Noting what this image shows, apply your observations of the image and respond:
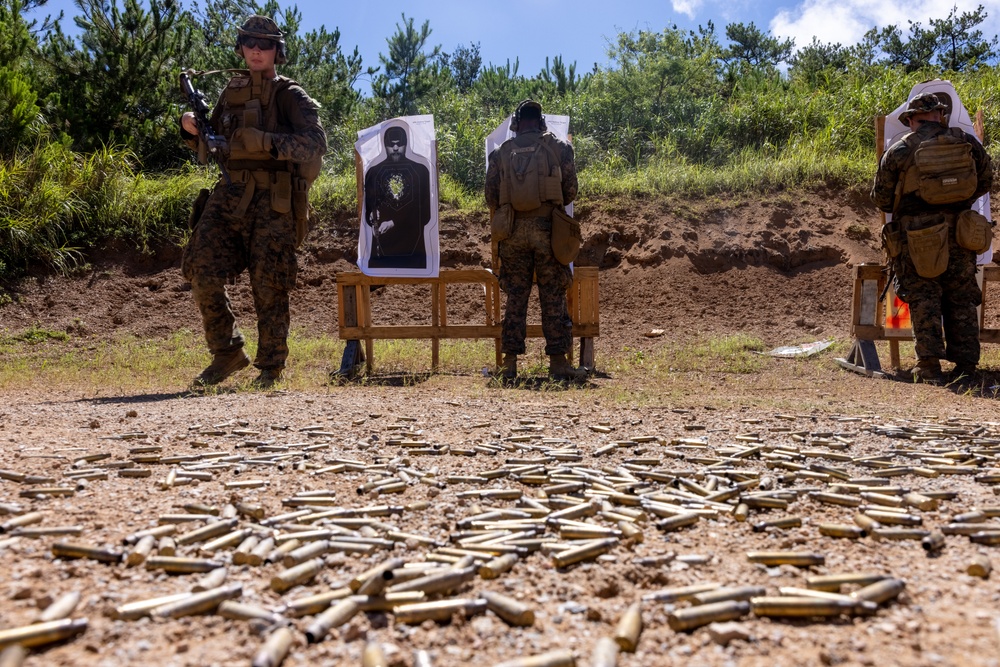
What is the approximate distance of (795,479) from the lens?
3.48 metres

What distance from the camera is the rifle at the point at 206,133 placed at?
6395mm

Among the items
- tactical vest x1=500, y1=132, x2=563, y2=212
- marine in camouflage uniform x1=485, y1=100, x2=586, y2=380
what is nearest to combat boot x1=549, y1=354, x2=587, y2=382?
marine in camouflage uniform x1=485, y1=100, x2=586, y2=380

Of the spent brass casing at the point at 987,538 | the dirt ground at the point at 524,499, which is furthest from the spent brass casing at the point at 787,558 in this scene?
the spent brass casing at the point at 987,538

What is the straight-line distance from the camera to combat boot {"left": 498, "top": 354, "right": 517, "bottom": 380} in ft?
24.7

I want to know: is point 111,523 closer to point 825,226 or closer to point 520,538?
point 520,538

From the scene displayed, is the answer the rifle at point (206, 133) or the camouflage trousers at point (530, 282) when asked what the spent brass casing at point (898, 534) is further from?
the rifle at point (206, 133)

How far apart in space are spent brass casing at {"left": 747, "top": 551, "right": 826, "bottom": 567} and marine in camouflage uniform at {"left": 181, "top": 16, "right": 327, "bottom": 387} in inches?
201

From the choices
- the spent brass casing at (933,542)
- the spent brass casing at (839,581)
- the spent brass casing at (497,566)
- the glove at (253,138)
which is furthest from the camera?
the glove at (253,138)

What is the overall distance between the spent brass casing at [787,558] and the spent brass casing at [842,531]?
0.99 ft

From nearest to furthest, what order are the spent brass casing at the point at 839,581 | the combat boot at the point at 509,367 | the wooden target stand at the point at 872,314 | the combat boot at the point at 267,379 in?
the spent brass casing at the point at 839,581 < the combat boot at the point at 267,379 < the combat boot at the point at 509,367 < the wooden target stand at the point at 872,314

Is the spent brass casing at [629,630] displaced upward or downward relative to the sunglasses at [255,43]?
downward

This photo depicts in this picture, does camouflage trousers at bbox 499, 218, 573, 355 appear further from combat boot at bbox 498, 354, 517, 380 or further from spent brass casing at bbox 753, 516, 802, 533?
spent brass casing at bbox 753, 516, 802, 533

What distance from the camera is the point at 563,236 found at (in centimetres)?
736

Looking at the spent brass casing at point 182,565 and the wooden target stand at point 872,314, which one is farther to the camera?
the wooden target stand at point 872,314
